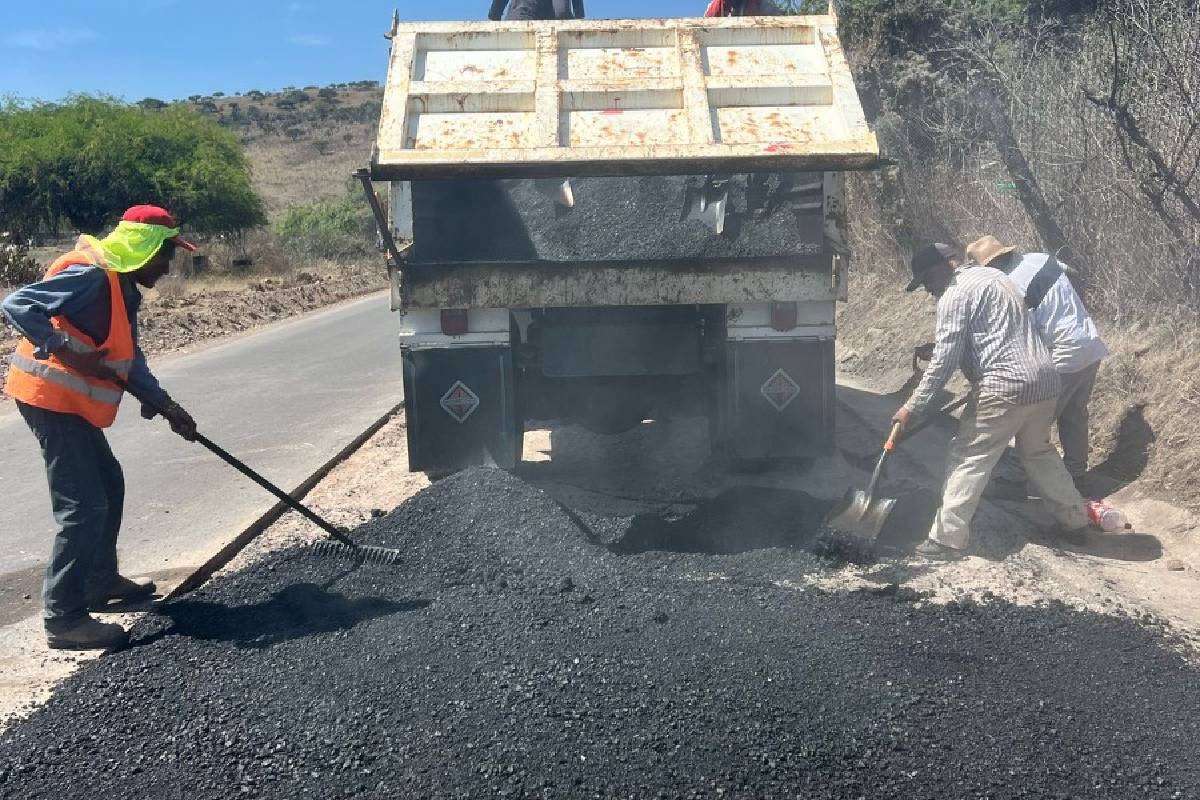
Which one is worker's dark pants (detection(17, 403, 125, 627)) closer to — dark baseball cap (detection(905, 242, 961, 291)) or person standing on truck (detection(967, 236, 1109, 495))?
dark baseball cap (detection(905, 242, 961, 291))

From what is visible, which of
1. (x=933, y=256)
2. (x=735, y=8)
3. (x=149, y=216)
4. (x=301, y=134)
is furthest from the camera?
(x=301, y=134)

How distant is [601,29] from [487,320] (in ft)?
5.67

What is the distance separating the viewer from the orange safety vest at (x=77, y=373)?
3993 millimetres

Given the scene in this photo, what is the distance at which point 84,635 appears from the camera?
3.98m

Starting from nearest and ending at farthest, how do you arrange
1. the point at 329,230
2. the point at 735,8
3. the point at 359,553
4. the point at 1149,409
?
the point at 359,553 → the point at 1149,409 → the point at 735,8 → the point at 329,230

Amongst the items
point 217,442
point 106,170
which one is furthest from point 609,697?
point 106,170

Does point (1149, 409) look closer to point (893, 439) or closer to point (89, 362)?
point (893, 439)

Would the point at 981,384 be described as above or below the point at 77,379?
below

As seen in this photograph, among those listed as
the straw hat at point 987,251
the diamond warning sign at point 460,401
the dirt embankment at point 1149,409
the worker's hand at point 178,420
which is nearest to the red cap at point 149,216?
the worker's hand at point 178,420

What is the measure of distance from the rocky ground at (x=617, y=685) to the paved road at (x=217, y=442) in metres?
1.32

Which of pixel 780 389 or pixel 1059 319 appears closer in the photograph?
pixel 1059 319

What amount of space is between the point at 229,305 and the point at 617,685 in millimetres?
15314

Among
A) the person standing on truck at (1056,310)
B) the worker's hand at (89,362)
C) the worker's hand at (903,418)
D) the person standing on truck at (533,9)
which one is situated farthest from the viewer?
the person standing on truck at (533,9)

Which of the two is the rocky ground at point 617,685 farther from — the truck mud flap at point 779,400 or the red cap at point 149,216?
the red cap at point 149,216
